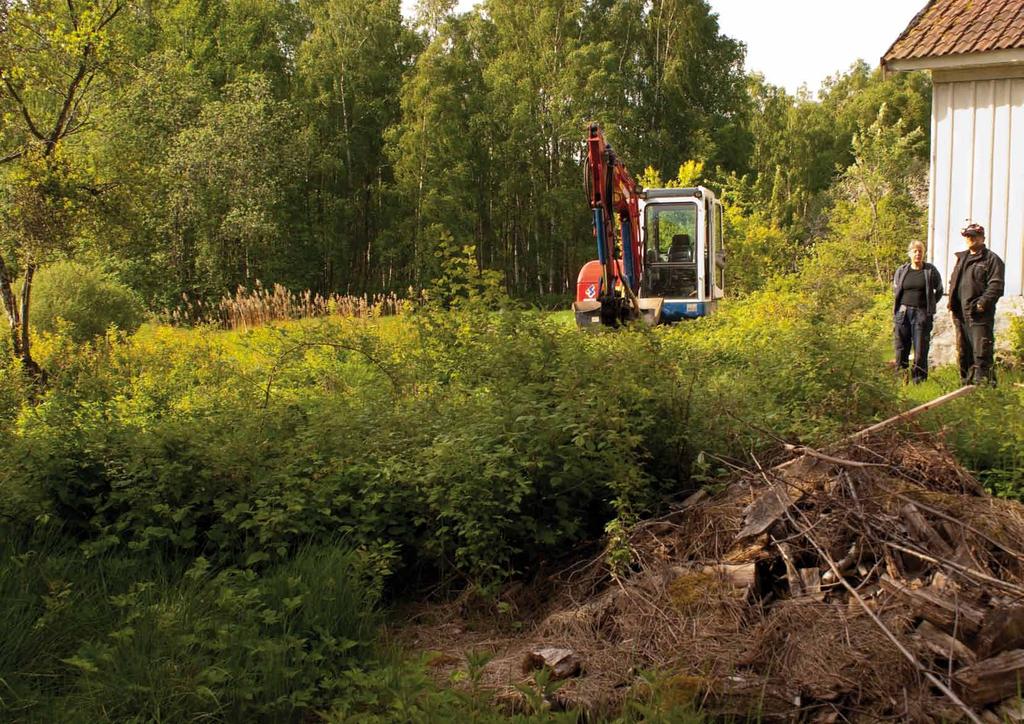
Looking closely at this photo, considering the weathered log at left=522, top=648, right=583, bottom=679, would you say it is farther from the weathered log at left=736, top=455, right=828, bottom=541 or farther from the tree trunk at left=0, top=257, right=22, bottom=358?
the tree trunk at left=0, top=257, right=22, bottom=358

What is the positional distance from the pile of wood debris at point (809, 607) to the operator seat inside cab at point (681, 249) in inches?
532

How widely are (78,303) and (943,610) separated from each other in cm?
1839

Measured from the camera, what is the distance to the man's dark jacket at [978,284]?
10067mm

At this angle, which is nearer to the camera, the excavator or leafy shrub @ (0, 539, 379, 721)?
leafy shrub @ (0, 539, 379, 721)

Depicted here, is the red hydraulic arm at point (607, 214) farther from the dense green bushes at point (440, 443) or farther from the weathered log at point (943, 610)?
the weathered log at point (943, 610)

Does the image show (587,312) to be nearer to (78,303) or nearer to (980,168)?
(980,168)

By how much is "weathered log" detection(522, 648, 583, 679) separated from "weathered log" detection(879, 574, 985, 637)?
1.53m

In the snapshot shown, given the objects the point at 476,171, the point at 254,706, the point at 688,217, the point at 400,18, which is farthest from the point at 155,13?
the point at 254,706

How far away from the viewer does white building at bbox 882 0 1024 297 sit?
11398 mm

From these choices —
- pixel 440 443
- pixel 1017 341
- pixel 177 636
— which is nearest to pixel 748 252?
pixel 1017 341

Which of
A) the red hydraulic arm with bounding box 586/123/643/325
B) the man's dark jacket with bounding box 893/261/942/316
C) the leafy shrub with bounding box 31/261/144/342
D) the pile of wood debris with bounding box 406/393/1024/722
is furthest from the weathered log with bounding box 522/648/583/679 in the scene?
the leafy shrub with bounding box 31/261/144/342

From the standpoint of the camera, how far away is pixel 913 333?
11047 mm

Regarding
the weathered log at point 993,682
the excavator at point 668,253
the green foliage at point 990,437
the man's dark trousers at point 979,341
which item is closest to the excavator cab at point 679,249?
the excavator at point 668,253

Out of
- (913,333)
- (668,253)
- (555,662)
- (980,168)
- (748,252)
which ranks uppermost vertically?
(980,168)
